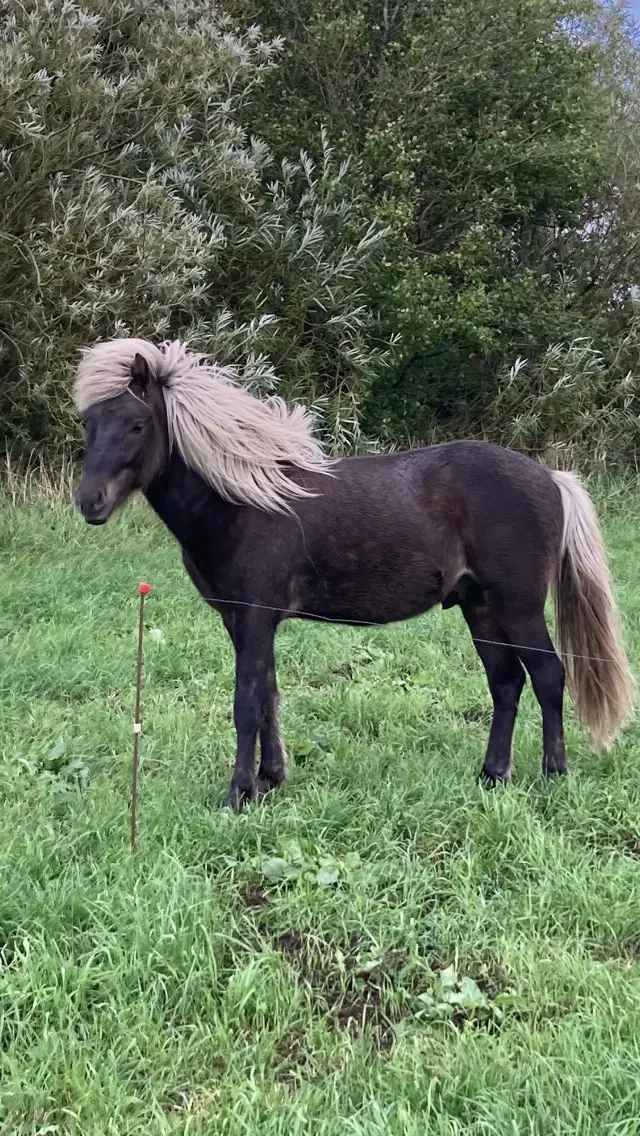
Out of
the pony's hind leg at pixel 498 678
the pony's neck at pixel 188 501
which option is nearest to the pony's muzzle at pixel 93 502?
the pony's neck at pixel 188 501

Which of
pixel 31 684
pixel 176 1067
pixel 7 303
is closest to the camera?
pixel 176 1067

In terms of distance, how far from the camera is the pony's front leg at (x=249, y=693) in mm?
3119

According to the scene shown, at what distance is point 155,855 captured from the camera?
8.77ft

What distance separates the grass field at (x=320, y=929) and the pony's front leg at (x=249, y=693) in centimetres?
15

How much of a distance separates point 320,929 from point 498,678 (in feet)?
4.95

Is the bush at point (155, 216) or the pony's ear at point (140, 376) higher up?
the bush at point (155, 216)

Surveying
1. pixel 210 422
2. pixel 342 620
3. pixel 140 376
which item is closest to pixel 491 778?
pixel 342 620

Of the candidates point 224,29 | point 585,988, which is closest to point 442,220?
point 224,29

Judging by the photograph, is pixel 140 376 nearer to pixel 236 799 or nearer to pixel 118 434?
pixel 118 434

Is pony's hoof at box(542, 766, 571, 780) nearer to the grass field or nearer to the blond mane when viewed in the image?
the grass field

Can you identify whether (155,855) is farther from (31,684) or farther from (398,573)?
(31,684)

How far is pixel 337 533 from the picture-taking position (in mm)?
3168

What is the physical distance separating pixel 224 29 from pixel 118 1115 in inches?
404

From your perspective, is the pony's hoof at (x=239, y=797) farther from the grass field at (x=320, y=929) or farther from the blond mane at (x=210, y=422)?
the blond mane at (x=210, y=422)
